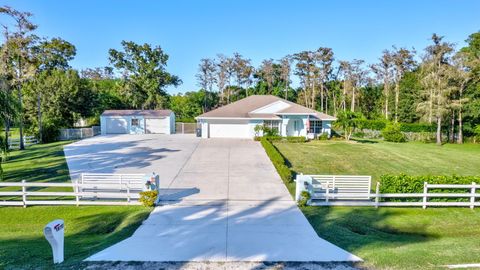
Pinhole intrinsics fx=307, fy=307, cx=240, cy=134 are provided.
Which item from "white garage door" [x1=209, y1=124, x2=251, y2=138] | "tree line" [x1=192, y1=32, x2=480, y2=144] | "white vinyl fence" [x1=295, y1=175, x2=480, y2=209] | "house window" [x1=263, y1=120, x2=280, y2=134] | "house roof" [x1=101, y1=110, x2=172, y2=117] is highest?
"tree line" [x1=192, y1=32, x2=480, y2=144]

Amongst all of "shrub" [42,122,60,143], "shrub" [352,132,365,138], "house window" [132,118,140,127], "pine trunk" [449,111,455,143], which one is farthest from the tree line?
"shrub" [42,122,60,143]

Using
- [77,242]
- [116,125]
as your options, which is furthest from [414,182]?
[116,125]

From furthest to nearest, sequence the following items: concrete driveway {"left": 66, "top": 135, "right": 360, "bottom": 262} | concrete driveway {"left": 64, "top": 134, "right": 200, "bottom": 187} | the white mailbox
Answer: concrete driveway {"left": 64, "top": 134, "right": 200, "bottom": 187} → concrete driveway {"left": 66, "top": 135, "right": 360, "bottom": 262} → the white mailbox

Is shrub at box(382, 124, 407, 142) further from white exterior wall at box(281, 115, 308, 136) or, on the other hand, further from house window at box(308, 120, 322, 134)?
white exterior wall at box(281, 115, 308, 136)

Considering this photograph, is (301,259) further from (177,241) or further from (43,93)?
(43,93)

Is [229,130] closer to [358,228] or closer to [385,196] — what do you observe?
[385,196]

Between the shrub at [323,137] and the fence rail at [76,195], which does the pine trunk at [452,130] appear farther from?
the fence rail at [76,195]
